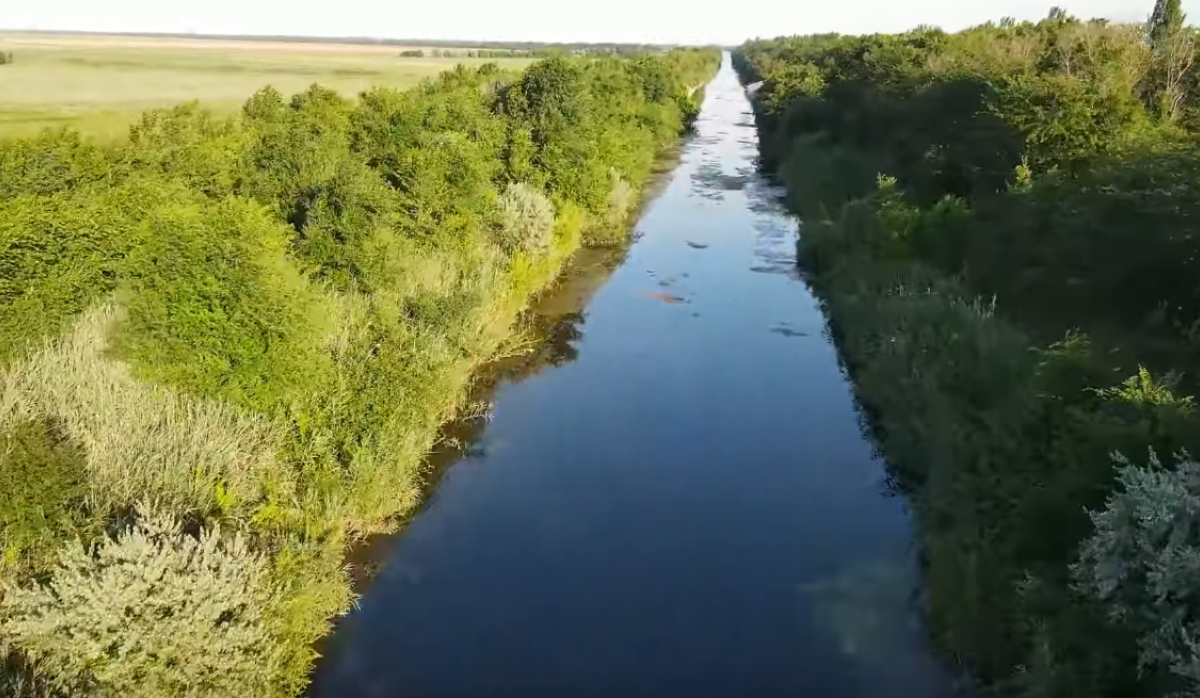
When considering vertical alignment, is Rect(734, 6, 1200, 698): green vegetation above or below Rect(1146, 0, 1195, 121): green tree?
below

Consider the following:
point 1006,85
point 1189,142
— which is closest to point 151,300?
point 1189,142

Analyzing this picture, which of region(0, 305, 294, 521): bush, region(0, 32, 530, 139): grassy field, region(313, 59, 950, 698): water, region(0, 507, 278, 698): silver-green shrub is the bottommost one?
region(313, 59, 950, 698): water

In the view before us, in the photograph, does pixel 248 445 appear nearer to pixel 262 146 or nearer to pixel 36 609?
pixel 36 609

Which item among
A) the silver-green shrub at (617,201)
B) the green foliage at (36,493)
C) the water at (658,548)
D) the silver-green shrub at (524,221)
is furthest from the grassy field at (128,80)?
the green foliage at (36,493)

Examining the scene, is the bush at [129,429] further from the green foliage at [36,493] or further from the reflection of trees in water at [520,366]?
the reflection of trees in water at [520,366]

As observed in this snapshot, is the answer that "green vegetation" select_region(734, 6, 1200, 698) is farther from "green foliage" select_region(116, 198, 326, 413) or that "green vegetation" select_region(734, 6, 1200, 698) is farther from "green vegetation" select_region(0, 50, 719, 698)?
"green foliage" select_region(116, 198, 326, 413)

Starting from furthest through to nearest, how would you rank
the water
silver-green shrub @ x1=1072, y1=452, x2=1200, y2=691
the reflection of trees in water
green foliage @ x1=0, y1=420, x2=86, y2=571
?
the reflection of trees in water < the water < green foliage @ x1=0, y1=420, x2=86, y2=571 < silver-green shrub @ x1=1072, y1=452, x2=1200, y2=691

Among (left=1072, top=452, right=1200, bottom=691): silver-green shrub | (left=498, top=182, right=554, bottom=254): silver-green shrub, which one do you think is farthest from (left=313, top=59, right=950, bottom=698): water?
(left=1072, top=452, right=1200, bottom=691): silver-green shrub
